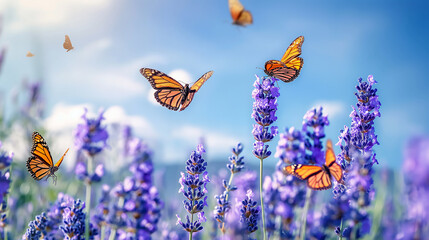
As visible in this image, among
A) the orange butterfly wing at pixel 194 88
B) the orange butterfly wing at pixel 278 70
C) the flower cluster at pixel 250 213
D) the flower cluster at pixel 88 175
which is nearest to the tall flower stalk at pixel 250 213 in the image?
the flower cluster at pixel 250 213

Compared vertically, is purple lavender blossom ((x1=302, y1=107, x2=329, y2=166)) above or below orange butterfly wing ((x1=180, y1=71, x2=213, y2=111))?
below

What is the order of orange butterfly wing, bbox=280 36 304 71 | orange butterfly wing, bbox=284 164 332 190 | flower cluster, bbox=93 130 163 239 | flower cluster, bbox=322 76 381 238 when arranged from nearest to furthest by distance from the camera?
flower cluster, bbox=322 76 381 238 < orange butterfly wing, bbox=284 164 332 190 < flower cluster, bbox=93 130 163 239 < orange butterfly wing, bbox=280 36 304 71

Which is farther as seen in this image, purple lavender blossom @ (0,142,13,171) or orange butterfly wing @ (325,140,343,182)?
purple lavender blossom @ (0,142,13,171)

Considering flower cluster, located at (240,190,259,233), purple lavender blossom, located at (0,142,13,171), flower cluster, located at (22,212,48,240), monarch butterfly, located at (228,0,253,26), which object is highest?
monarch butterfly, located at (228,0,253,26)

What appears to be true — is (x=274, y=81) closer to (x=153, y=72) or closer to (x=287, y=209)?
(x=287, y=209)

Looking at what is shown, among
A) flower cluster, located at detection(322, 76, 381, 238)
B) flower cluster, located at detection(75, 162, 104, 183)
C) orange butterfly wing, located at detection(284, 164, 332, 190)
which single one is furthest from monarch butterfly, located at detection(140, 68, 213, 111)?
orange butterfly wing, located at detection(284, 164, 332, 190)

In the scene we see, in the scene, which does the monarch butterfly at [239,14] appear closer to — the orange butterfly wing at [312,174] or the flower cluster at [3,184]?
the orange butterfly wing at [312,174]

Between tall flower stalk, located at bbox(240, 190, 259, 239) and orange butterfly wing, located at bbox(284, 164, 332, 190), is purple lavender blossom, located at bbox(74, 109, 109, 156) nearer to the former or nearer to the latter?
tall flower stalk, located at bbox(240, 190, 259, 239)
